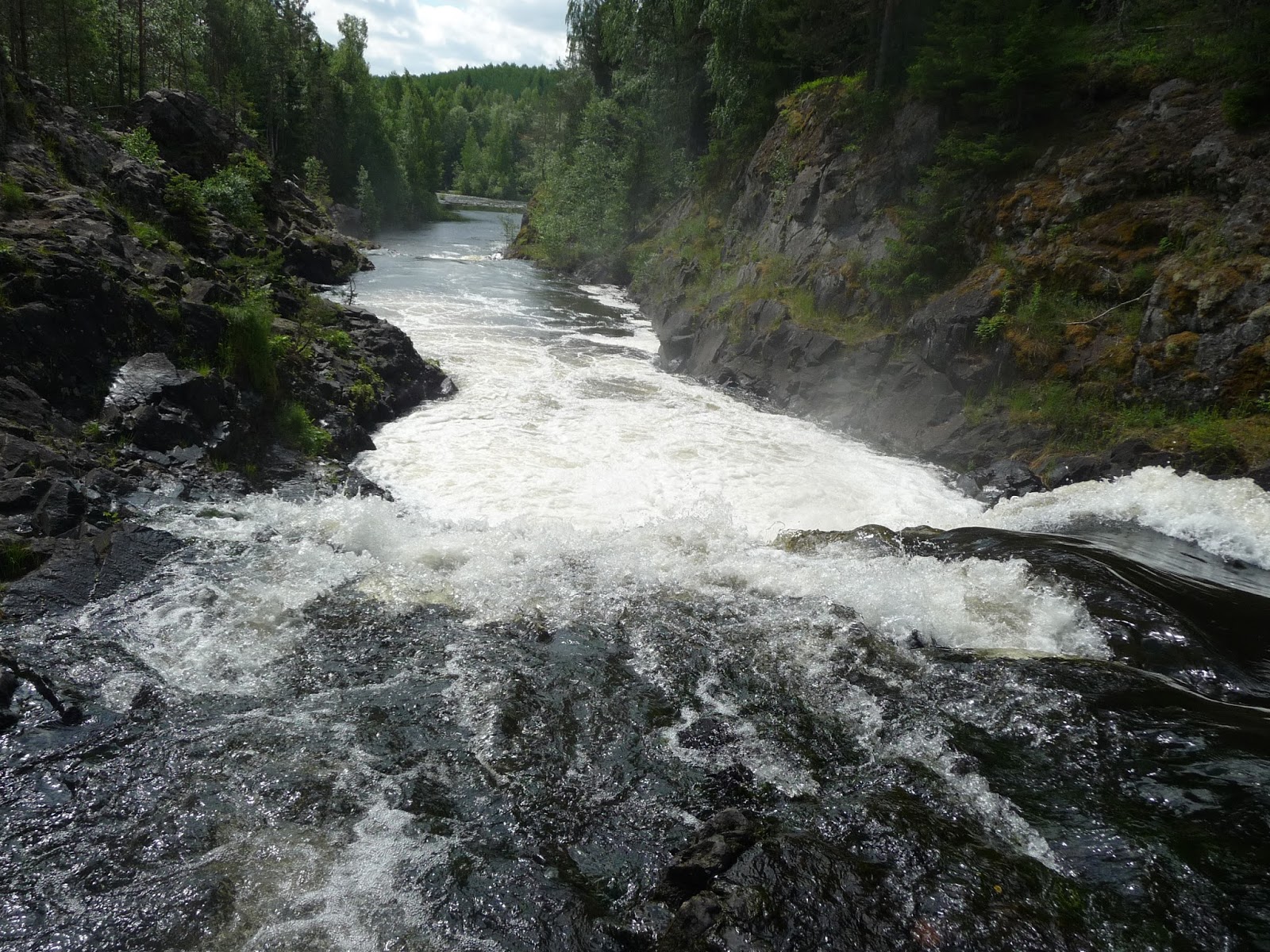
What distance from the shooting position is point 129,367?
9367mm

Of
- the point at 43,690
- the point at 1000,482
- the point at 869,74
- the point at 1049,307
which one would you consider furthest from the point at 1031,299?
the point at 43,690

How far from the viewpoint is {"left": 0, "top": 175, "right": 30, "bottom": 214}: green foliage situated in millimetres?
9719

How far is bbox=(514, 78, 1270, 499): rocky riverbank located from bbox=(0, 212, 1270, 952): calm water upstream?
1.83 meters

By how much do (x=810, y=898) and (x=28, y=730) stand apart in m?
5.38

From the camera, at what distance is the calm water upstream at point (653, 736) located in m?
3.87

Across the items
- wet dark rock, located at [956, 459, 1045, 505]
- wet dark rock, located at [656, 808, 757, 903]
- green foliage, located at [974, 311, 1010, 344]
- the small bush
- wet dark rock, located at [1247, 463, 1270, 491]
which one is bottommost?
wet dark rock, located at [656, 808, 757, 903]

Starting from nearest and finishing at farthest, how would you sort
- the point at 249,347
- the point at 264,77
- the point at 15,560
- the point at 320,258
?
the point at 15,560, the point at 249,347, the point at 320,258, the point at 264,77

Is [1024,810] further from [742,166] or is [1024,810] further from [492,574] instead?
[742,166]

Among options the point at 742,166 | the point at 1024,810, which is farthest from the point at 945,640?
the point at 742,166

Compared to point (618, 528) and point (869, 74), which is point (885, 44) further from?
point (618, 528)

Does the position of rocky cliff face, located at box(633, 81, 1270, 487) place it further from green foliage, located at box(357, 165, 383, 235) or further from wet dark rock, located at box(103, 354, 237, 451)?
green foliage, located at box(357, 165, 383, 235)

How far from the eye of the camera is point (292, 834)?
4.38 meters

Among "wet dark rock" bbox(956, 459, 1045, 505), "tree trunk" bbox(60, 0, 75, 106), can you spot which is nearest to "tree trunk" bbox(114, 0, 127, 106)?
"tree trunk" bbox(60, 0, 75, 106)

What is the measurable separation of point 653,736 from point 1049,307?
462 inches
